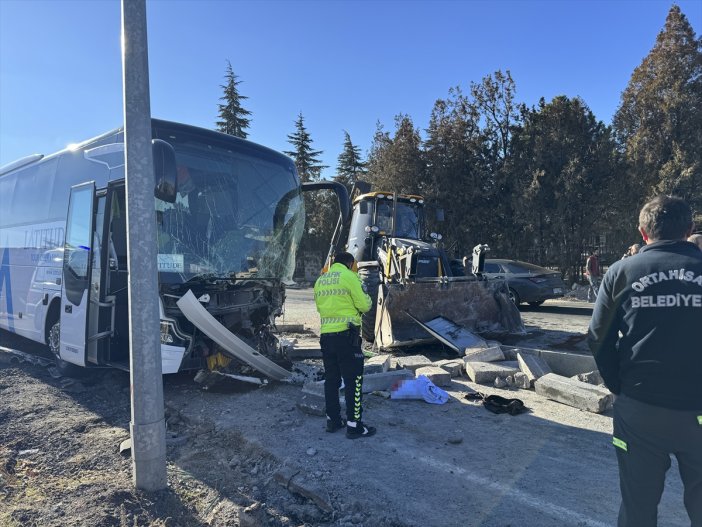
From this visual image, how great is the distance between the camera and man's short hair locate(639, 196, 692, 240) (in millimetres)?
2326

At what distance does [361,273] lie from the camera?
31.6 feet

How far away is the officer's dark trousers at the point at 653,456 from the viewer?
2.16m

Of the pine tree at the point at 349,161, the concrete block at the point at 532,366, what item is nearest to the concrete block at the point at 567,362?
the concrete block at the point at 532,366

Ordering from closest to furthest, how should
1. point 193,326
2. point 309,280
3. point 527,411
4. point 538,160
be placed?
point 527,411, point 193,326, point 538,160, point 309,280

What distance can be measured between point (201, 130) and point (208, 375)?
3141mm

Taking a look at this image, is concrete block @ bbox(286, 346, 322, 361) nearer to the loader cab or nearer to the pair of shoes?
the loader cab

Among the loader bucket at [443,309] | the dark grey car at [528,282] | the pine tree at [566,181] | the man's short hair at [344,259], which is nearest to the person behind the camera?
the man's short hair at [344,259]

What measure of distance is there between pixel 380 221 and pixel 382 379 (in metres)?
5.21

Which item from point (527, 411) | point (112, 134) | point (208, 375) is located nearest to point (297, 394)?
point (208, 375)

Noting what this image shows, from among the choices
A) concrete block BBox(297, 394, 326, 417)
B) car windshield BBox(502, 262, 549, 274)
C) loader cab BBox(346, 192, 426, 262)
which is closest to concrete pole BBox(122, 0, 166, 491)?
concrete block BBox(297, 394, 326, 417)

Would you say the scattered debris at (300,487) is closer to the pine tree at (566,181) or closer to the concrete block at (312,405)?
the concrete block at (312,405)

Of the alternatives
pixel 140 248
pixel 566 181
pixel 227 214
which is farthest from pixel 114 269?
pixel 566 181

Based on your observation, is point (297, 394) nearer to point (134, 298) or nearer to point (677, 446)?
point (134, 298)

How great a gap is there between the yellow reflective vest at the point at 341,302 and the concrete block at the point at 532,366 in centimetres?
273
